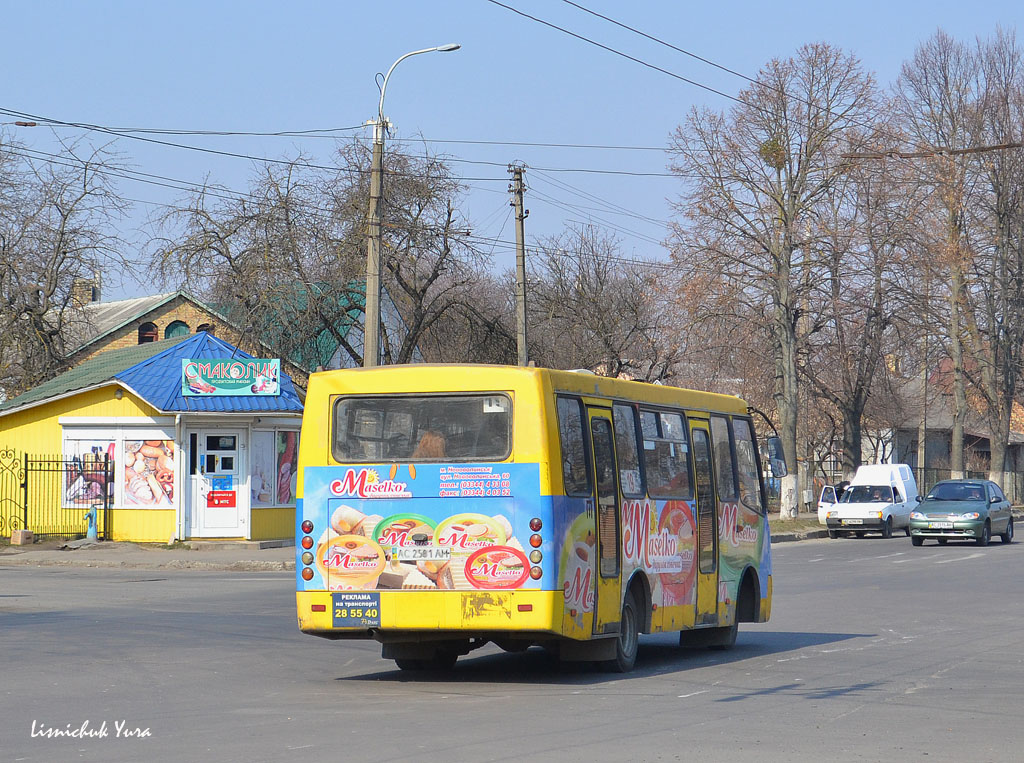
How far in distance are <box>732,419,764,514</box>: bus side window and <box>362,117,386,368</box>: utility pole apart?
11.7 metres

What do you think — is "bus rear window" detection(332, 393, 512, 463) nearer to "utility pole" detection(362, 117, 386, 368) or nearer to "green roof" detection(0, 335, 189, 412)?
"utility pole" detection(362, 117, 386, 368)

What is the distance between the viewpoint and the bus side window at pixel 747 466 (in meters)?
15.2

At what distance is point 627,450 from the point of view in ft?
41.5

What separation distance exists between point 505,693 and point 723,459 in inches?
190

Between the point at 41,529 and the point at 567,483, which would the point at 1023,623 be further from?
the point at 41,529

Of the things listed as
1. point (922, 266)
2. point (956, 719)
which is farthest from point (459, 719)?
point (922, 266)

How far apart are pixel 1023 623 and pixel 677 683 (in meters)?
7.31

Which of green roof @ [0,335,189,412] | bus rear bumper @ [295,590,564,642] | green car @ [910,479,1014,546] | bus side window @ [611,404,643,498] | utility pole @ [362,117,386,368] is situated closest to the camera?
bus rear bumper @ [295,590,564,642]

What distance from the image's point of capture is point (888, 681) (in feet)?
38.0

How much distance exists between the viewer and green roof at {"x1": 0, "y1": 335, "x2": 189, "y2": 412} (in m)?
34.3

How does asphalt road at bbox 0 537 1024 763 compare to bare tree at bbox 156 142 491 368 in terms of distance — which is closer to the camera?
asphalt road at bbox 0 537 1024 763

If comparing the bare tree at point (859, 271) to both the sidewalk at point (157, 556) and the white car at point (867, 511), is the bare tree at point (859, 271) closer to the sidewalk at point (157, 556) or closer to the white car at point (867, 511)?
the white car at point (867, 511)

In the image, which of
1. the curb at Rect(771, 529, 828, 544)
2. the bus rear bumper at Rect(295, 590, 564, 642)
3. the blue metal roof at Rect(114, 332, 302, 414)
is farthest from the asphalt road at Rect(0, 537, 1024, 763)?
the curb at Rect(771, 529, 828, 544)

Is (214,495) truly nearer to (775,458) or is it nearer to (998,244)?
(775,458)
